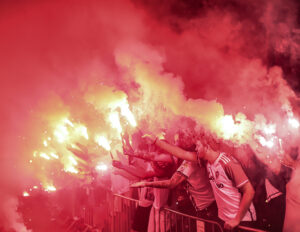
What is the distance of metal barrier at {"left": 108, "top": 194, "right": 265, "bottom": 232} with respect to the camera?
3.69 metres

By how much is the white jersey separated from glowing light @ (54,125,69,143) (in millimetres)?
6601

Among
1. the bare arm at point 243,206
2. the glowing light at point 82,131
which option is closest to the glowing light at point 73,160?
the glowing light at point 82,131

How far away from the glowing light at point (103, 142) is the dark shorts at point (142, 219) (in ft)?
7.67

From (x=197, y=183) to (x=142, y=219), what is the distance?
134 centimetres

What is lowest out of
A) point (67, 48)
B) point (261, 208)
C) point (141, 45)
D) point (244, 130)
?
point (261, 208)

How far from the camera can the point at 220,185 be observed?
11.3 ft

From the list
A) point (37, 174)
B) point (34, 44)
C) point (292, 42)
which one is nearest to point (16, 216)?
point (37, 174)

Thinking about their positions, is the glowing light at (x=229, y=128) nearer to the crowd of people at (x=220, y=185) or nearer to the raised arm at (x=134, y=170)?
the crowd of people at (x=220, y=185)

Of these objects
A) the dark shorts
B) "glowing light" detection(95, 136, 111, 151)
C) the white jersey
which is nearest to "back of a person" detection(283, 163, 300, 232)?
the white jersey

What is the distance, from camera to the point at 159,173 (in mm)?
4609

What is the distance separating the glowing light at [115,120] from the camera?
6.22m

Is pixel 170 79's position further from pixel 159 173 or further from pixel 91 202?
pixel 91 202

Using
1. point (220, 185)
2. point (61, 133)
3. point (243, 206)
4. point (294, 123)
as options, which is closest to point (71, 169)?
point (61, 133)

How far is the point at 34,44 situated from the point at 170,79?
569cm
